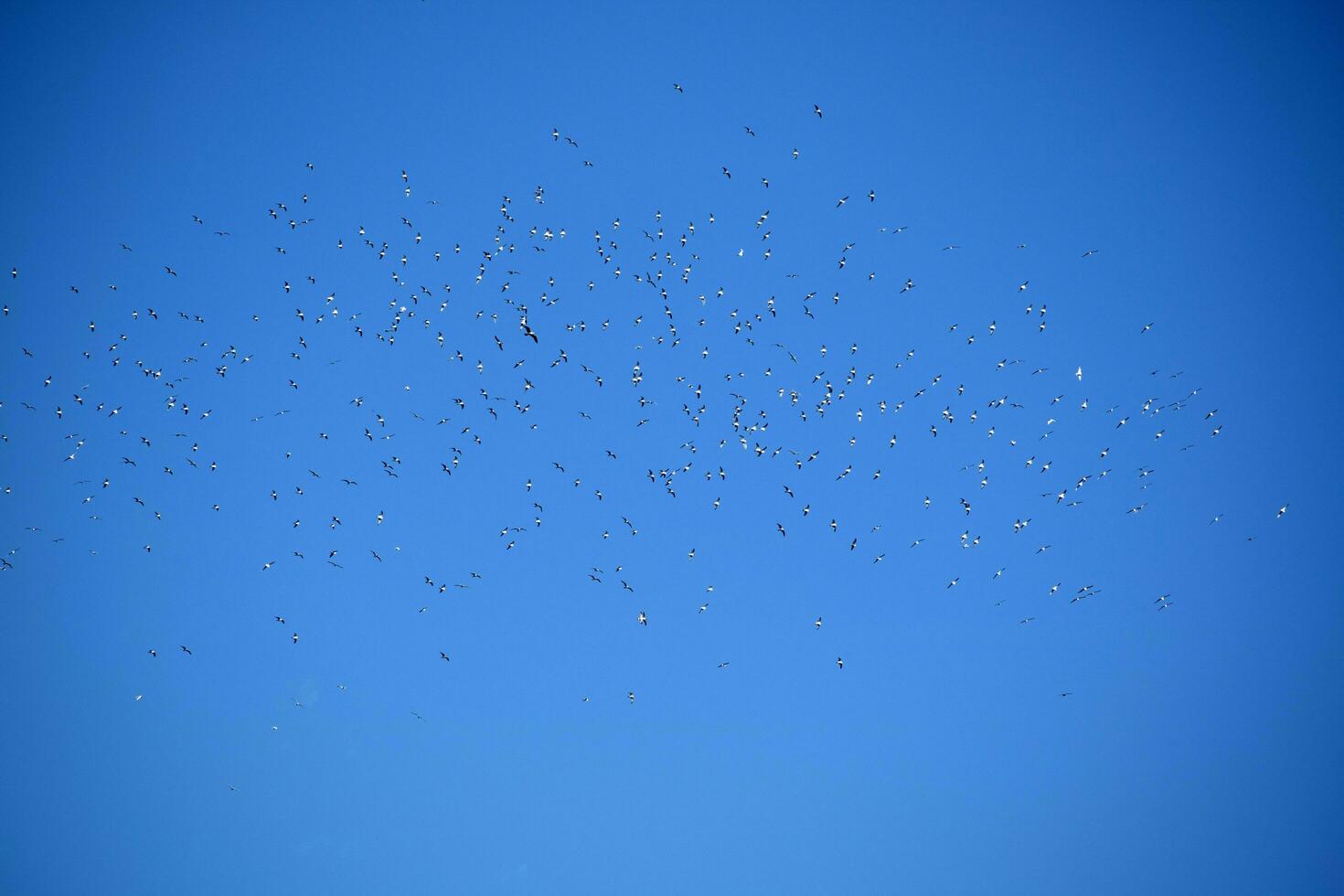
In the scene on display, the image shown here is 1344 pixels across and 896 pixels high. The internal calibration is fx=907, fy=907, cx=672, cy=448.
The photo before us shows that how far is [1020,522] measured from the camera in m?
15.7

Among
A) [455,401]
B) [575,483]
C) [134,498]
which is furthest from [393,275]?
[134,498]

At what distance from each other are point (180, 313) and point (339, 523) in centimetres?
448

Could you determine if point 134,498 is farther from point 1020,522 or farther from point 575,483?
point 1020,522

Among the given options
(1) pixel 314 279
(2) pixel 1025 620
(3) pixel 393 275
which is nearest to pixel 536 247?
(3) pixel 393 275

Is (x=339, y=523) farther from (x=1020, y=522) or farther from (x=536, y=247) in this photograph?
(x=1020, y=522)

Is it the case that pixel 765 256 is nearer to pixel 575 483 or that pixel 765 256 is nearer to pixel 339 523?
pixel 575 483

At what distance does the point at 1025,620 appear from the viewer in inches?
618

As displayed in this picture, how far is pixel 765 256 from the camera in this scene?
15656 mm

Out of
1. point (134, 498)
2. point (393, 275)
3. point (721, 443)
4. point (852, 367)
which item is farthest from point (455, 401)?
point (852, 367)

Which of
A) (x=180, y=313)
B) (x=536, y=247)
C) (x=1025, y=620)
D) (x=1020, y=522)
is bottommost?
(x=1025, y=620)

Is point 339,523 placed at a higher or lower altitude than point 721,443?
lower

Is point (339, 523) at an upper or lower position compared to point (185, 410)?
lower

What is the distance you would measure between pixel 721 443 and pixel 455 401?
4.61 m

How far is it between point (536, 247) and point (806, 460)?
5920 millimetres
